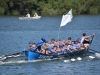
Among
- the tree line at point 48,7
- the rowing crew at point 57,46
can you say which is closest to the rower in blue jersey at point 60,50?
the rowing crew at point 57,46

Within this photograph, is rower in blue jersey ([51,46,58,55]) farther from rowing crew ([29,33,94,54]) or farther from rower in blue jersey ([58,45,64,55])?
rower in blue jersey ([58,45,64,55])

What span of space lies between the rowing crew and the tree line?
59.6m

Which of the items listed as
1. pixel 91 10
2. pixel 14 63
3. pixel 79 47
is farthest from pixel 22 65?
pixel 91 10

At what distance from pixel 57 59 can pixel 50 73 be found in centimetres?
406

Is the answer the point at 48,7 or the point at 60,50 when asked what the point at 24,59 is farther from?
the point at 48,7

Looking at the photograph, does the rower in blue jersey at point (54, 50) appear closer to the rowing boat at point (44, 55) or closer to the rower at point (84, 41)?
the rowing boat at point (44, 55)

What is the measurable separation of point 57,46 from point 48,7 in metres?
63.4

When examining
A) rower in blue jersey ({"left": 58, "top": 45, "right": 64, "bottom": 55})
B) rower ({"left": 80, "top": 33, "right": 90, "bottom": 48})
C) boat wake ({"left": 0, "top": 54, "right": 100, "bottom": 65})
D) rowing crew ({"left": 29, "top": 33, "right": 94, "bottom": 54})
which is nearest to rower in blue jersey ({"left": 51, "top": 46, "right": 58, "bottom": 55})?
rowing crew ({"left": 29, "top": 33, "right": 94, "bottom": 54})

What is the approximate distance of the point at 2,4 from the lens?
94.1 meters

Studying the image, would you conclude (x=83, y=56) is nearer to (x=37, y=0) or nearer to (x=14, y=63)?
(x=14, y=63)

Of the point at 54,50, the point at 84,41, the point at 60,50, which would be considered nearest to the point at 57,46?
the point at 60,50

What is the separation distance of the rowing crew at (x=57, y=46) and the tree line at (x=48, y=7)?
5962 cm

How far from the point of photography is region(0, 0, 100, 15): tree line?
303ft

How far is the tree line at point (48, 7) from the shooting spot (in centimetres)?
9231
